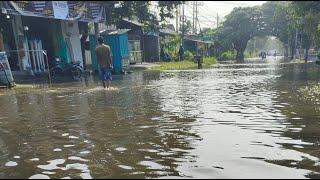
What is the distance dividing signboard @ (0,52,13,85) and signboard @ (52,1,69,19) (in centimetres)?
499

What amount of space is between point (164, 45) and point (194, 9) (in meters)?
15.5

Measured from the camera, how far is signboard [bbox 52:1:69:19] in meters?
17.7

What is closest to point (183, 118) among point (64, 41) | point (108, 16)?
point (64, 41)

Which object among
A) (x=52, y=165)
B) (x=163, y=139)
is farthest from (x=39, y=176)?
(x=163, y=139)

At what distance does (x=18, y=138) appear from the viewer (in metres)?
5.36

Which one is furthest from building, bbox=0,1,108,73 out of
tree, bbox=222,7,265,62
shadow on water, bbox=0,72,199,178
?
tree, bbox=222,7,265,62

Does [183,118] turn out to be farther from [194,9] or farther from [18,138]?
[194,9]

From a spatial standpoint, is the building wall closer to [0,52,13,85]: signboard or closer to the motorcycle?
the motorcycle

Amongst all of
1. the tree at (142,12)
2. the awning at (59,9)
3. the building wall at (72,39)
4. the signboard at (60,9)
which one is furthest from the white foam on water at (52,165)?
the tree at (142,12)

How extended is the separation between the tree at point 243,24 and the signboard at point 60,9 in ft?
150

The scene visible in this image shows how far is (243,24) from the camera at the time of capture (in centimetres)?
6172

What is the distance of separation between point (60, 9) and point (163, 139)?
14705 millimetres

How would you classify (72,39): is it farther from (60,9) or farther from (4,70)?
(4,70)

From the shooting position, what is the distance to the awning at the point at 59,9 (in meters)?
15.3
